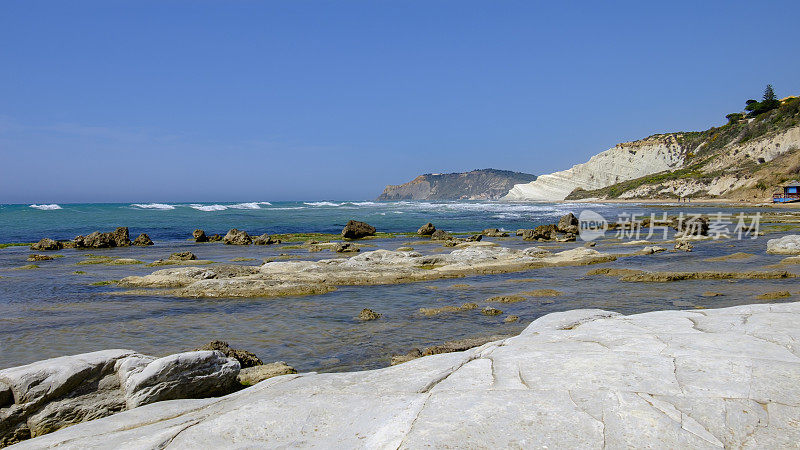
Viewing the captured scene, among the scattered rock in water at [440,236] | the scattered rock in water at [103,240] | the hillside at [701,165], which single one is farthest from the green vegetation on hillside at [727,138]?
the scattered rock in water at [103,240]

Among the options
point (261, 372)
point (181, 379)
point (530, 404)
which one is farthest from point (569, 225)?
point (530, 404)

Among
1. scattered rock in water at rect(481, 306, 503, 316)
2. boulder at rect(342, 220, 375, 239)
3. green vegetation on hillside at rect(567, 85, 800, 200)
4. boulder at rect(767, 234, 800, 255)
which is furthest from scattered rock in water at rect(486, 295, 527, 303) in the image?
green vegetation on hillside at rect(567, 85, 800, 200)

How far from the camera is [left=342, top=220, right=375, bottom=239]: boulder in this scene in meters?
41.2

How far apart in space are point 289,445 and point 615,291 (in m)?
14.2

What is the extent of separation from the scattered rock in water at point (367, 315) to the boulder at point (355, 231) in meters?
27.3

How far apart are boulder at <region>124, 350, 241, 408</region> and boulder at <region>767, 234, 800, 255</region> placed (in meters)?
25.1

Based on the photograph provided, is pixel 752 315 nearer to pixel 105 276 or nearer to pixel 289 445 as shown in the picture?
pixel 289 445

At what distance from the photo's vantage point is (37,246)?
33.2 m

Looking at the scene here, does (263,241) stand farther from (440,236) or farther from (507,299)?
(507,299)

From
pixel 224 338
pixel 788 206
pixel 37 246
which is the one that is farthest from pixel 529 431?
pixel 788 206

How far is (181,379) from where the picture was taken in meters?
6.74

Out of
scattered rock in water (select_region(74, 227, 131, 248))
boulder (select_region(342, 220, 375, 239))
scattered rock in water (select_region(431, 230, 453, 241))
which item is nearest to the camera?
scattered rock in water (select_region(74, 227, 131, 248))

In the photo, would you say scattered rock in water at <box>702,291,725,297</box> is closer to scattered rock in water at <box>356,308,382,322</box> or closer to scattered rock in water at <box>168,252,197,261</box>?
scattered rock in water at <box>356,308,382,322</box>

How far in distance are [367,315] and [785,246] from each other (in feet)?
69.4
